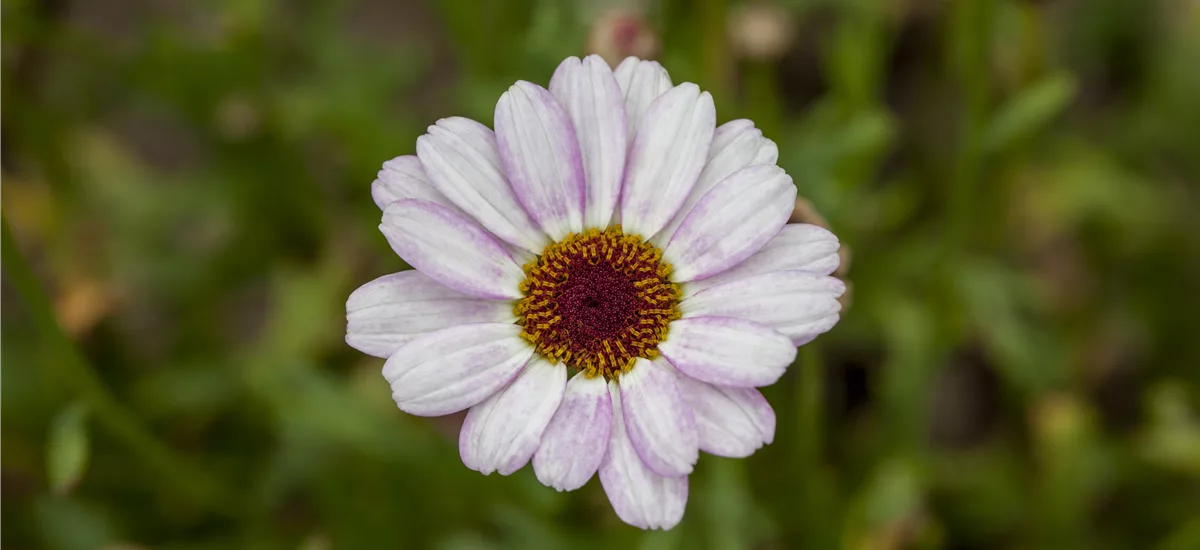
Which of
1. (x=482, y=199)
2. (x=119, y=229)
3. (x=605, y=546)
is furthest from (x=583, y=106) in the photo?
(x=119, y=229)

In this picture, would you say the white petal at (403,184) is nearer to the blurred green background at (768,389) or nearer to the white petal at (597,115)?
the white petal at (597,115)

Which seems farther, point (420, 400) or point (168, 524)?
point (168, 524)

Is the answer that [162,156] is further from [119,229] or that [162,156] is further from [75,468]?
[75,468]

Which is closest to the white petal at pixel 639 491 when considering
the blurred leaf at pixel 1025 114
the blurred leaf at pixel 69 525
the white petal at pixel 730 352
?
the white petal at pixel 730 352

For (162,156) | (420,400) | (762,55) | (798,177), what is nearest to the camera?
(420,400)

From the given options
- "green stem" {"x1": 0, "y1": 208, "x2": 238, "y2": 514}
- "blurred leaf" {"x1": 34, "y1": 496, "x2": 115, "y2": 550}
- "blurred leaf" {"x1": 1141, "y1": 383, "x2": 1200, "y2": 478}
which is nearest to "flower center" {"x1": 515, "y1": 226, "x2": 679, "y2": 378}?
"green stem" {"x1": 0, "y1": 208, "x2": 238, "y2": 514}

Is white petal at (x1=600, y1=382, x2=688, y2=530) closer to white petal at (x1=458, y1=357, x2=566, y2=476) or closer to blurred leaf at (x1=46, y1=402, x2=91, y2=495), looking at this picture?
white petal at (x1=458, y1=357, x2=566, y2=476)
